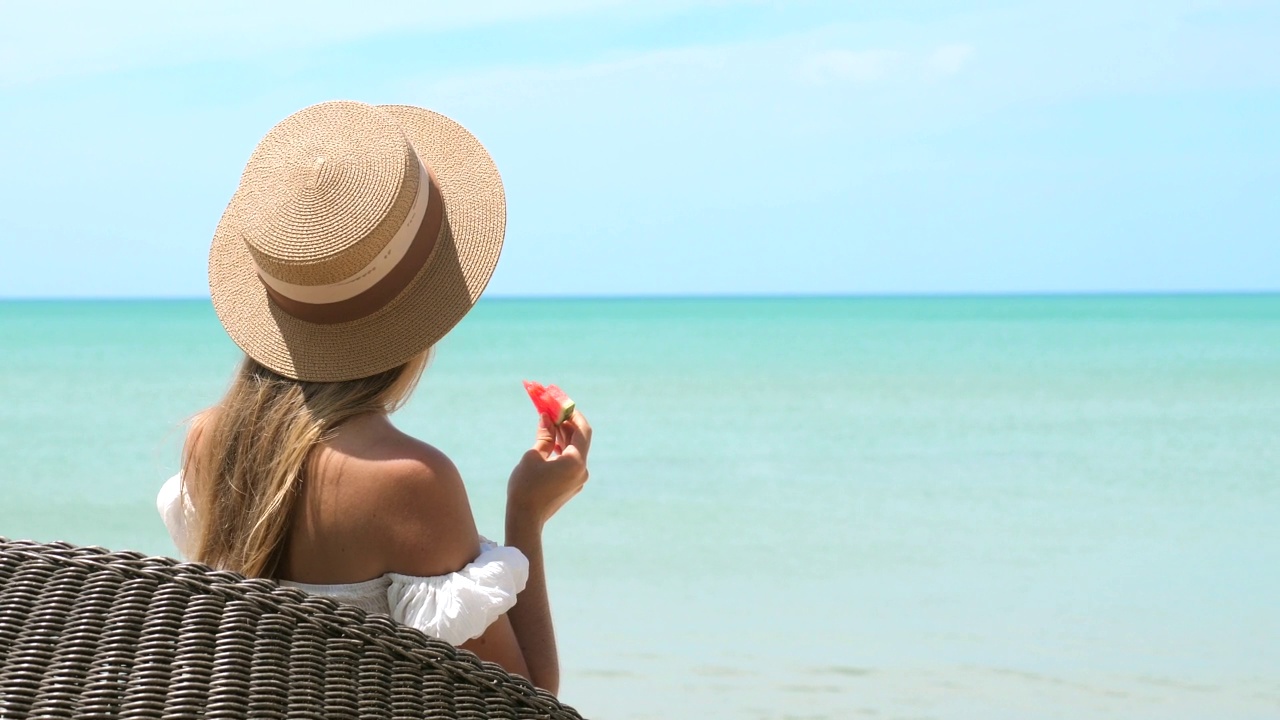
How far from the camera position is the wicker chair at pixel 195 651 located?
134 centimetres

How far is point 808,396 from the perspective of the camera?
2073cm

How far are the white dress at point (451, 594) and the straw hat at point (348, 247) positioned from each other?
32 cm

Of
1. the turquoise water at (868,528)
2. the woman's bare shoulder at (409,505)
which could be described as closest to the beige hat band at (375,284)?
the woman's bare shoulder at (409,505)

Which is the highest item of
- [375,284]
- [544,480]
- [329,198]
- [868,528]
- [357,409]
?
[329,198]

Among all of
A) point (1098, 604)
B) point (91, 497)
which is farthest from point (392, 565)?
point (91, 497)

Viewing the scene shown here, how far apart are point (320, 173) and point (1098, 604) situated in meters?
5.92

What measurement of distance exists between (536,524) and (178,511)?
63 centimetres

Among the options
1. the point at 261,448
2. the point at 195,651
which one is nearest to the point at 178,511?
the point at 261,448

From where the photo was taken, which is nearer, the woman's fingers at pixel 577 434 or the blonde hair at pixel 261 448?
the blonde hair at pixel 261 448

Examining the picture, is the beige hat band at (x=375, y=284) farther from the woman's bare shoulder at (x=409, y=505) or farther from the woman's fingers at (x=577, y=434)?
the woman's fingers at (x=577, y=434)

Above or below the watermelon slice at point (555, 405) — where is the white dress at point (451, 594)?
below

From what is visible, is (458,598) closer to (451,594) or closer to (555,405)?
(451,594)

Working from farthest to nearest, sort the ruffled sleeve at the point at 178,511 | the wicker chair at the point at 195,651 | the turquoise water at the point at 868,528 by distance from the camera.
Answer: the turquoise water at the point at 868,528 < the ruffled sleeve at the point at 178,511 < the wicker chair at the point at 195,651

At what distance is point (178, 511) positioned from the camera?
7.23 feet
